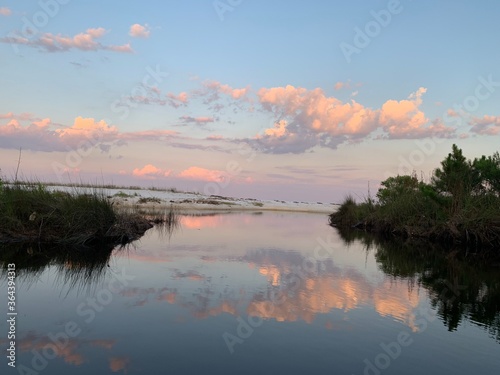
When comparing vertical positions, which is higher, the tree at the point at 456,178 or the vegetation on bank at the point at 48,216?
the tree at the point at 456,178

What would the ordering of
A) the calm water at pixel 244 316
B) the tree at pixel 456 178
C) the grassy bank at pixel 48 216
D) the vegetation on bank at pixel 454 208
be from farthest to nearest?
the tree at pixel 456 178
the vegetation on bank at pixel 454 208
the grassy bank at pixel 48 216
the calm water at pixel 244 316

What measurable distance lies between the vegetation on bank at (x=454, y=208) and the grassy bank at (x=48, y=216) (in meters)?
16.0

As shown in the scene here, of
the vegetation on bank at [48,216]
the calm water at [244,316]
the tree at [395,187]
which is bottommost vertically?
the calm water at [244,316]

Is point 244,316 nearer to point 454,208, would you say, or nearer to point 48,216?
point 48,216

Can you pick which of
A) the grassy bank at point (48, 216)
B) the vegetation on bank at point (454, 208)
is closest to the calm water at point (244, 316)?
the grassy bank at point (48, 216)

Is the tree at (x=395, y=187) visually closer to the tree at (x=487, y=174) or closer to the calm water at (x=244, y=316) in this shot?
the tree at (x=487, y=174)

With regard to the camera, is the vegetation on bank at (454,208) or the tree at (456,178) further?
the tree at (456,178)

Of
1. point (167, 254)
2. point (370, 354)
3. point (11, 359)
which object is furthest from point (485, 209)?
point (11, 359)

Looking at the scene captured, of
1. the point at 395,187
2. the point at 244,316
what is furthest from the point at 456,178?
the point at 244,316

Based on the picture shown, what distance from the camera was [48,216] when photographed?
1360 cm

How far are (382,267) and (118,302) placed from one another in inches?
327

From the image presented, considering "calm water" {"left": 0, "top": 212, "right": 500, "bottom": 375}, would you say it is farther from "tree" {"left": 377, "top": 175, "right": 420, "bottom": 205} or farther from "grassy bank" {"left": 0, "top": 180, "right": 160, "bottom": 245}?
"tree" {"left": 377, "top": 175, "right": 420, "bottom": 205}

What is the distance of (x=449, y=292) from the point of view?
30.0ft

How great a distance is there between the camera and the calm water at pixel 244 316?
4.94 meters
